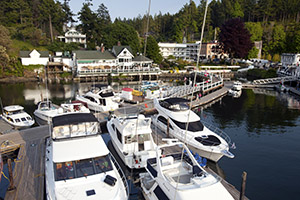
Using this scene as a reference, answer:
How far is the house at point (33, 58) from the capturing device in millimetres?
59106

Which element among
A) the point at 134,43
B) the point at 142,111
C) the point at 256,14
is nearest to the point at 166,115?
the point at 142,111

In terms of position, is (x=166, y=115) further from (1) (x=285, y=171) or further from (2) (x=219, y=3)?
(2) (x=219, y=3)

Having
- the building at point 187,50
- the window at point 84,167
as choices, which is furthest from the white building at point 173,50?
the window at point 84,167

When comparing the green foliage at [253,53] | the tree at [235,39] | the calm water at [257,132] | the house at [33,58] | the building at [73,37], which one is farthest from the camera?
the building at [73,37]

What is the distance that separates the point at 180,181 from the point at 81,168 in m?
5.23

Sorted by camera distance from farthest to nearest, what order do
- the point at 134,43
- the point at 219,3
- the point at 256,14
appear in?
1. the point at 219,3
2. the point at 256,14
3. the point at 134,43

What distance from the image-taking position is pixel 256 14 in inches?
4178

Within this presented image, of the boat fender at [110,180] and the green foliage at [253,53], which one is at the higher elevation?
the green foliage at [253,53]

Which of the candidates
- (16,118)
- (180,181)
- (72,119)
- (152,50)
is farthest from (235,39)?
(180,181)

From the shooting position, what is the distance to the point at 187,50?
91125 mm

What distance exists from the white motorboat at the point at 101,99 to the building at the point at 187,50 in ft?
199

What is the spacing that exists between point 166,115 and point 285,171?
34.4 feet

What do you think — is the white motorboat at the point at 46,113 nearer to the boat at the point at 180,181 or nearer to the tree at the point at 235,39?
the boat at the point at 180,181

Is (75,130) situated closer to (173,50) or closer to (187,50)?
(173,50)
